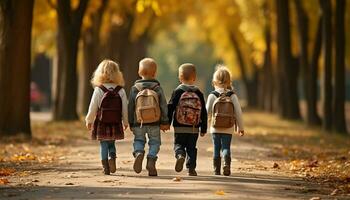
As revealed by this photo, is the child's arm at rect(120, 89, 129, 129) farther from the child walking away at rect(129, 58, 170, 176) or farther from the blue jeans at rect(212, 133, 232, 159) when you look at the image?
the blue jeans at rect(212, 133, 232, 159)

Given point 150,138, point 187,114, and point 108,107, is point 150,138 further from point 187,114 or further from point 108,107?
point 108,107

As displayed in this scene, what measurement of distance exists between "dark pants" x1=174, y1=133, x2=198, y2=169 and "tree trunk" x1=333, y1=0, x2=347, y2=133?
14976mm

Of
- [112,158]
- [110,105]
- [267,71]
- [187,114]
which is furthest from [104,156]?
[267,71]

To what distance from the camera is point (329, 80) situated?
28.6 m

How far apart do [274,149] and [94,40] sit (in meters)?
19.3

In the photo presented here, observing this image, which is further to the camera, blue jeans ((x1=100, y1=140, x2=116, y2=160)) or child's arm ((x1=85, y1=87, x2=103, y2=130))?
blue jeans ((x1=100, y1=140, x2=116, y2=160))

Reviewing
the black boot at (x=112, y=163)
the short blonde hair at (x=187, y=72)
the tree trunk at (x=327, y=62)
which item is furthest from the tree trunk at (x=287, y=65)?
the black boot at (x=112, y=163)

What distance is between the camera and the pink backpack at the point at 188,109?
13156 millimetres

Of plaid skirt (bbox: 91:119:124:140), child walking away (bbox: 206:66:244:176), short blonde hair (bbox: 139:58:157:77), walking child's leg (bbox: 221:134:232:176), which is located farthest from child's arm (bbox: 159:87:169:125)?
walking child's leg (bbox: 221:134:232:176)

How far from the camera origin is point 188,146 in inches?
526

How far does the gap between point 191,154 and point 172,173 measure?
1.58 feet

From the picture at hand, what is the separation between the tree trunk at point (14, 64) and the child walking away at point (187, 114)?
898cm

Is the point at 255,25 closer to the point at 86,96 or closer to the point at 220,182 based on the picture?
the point at 86,96

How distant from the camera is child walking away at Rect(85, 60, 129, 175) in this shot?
13250 millimetres
